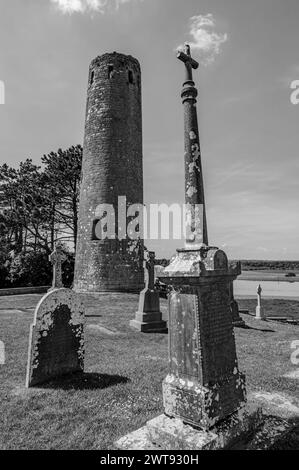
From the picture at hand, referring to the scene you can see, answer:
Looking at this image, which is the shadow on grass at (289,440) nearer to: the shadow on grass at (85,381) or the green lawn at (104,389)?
the green lawn at (104,389)

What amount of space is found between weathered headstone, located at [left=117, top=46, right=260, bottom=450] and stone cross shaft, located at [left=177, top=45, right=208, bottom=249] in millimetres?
12

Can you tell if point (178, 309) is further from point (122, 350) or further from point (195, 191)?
point (122, 350)

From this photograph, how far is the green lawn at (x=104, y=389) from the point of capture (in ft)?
11.6

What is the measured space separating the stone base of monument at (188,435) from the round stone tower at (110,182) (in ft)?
47.5

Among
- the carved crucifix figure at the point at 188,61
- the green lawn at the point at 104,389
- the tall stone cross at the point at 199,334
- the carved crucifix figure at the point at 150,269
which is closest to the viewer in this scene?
the tall stone cross at the point at 199,334

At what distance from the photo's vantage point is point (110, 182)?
17891mm

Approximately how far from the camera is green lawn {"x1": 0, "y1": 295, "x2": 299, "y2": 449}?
3541 millimetres

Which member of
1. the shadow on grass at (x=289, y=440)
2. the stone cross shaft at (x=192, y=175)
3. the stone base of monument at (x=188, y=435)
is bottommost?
the shadow on grass at (x=289, y=440)

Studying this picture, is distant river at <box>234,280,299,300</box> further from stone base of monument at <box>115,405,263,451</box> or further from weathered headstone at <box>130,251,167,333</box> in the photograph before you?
stone base of monument at <box>115,405,263,451</box>

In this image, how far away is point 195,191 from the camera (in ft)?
12.2

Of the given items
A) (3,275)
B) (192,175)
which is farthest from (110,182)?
(192,175)

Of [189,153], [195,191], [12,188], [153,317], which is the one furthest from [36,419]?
[12,188]

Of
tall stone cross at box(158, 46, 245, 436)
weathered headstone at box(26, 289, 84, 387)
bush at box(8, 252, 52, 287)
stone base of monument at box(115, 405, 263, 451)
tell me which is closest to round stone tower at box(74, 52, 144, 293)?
bush at box(8, 252, 52, 287)

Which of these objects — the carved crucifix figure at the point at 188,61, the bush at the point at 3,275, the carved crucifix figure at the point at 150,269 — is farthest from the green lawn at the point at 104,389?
the bush at the point at 3,275
